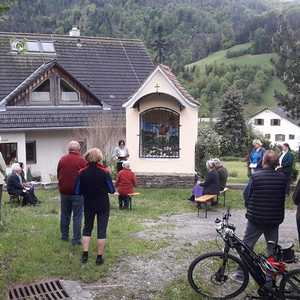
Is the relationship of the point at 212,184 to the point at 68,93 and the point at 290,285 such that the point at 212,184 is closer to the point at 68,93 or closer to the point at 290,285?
the point at 290,285

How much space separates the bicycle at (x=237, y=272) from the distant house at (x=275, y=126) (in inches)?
3208

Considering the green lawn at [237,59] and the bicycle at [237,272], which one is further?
the green lawn at [237,59]

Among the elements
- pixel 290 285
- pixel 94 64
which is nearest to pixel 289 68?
pixel 94 64

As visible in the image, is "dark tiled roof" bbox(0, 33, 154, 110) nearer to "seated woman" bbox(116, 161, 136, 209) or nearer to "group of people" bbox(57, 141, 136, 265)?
"seated woman" bbox(116, 161, 136, 209)

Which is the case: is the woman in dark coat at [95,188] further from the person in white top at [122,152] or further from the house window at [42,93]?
the house window at [42,93]

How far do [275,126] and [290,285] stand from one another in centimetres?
8467

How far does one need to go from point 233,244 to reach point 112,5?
130m

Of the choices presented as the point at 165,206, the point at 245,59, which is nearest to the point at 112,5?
the point at 245,59

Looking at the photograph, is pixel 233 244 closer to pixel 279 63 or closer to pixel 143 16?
pixel 279 63

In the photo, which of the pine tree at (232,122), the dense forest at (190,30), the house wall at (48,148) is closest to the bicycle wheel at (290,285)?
the house wall at (48,148)

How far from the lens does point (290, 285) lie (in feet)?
18.6

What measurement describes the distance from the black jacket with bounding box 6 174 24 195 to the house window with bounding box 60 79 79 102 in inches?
451

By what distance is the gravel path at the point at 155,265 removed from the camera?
20.3 feet

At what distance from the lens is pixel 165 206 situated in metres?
13.1
